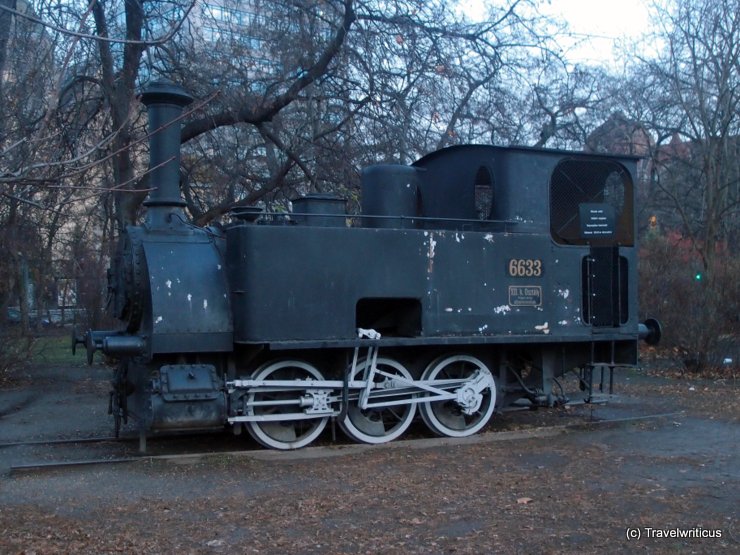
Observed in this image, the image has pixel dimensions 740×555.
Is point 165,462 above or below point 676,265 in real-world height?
below

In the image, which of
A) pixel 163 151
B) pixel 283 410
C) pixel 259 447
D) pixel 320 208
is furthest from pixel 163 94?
pixel 259 447

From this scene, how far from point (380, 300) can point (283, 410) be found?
4.91 feet

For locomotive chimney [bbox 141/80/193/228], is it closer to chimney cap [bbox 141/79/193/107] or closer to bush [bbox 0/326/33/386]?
chimney cap [bbox 141/79/193/107]

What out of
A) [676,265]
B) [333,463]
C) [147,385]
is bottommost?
[333,463]

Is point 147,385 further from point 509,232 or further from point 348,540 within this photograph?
point 509,232

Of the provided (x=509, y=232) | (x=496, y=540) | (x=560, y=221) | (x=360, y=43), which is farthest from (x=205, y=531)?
(x=360, y=43)

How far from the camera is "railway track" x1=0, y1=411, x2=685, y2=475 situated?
7.32 metres

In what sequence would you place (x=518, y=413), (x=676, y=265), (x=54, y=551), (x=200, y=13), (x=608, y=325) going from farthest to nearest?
(x=676, y=265) < (x=200, y=13) < (x=518, y=413) < (x=608, y=325) < (x=54, y=551)

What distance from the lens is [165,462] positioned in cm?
746

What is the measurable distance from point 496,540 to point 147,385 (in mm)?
3902

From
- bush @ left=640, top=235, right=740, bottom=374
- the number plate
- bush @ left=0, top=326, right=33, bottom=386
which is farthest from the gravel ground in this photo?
bush @ left=640, top=235, right=740, bottom=374

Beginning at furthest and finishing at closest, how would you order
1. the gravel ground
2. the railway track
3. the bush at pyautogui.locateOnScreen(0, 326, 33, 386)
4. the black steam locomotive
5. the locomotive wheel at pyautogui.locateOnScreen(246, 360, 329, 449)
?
the bush at pyautogui.locateOnScreen(0, 326, 33, 386)
the locomotive wheel at pyautogui.locateOnScreen(246, 360, 329, 449)
the black steam locomotive
the railway track
the gravel ground

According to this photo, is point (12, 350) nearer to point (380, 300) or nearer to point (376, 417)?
point (376, 417)

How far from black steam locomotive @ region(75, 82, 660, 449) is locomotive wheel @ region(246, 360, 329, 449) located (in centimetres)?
2
